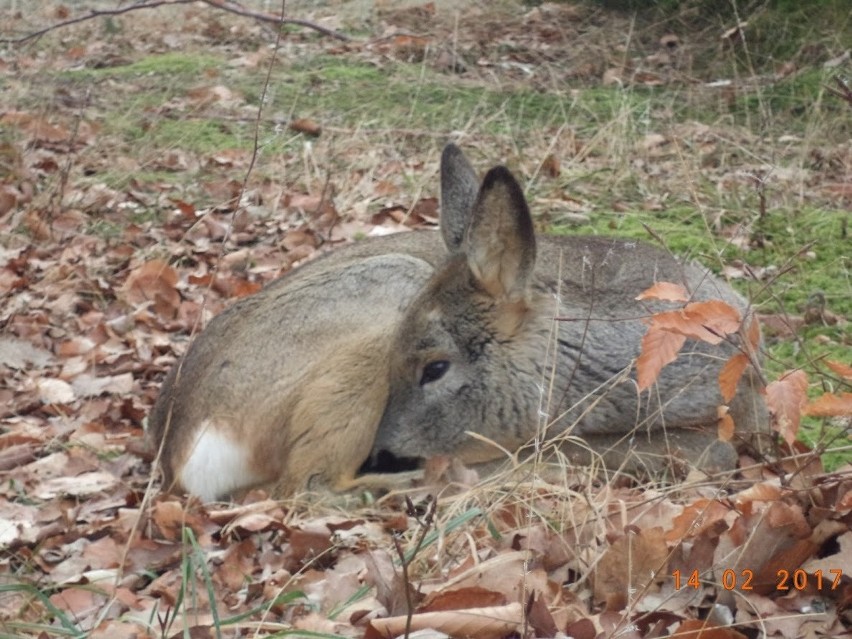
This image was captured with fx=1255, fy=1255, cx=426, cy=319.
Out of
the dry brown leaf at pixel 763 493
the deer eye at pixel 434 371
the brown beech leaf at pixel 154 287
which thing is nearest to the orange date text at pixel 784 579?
the dry brown leaf at pixel 763 493

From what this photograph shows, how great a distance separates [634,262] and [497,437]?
1.07 meters

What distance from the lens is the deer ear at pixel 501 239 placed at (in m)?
4.98

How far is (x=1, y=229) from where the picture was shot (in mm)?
8805

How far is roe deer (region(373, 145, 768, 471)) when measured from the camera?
5219mm

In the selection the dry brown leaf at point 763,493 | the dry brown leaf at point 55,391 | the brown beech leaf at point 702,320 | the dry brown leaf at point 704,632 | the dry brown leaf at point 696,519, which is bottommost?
the dry brown leaf at point 55,391

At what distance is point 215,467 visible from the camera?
A: 5.28 metres

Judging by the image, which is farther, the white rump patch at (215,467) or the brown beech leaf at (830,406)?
the white rump patch at (215,467)

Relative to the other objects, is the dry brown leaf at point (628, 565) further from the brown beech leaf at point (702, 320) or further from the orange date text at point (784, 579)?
the brown beech leaf at point (702, 320)

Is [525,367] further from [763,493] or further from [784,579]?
[784,579]

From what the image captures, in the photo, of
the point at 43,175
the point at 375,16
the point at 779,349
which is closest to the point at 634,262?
the point at 779,349

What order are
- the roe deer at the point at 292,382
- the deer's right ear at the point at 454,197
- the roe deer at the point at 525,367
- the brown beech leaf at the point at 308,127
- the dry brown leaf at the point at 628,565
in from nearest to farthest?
the dry brown leaf at the point at 628,565, the roe deer at the point at 525,367, the roe deer at the point at 292,382, the deer's right ear at the point at 454,197, the brown beech leaf at the point at 308,127

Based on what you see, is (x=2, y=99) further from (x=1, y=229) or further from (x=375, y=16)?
(x=375, y=16)

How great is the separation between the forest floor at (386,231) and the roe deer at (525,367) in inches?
14.0

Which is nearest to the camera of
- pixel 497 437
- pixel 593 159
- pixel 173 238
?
pixel 497 437
